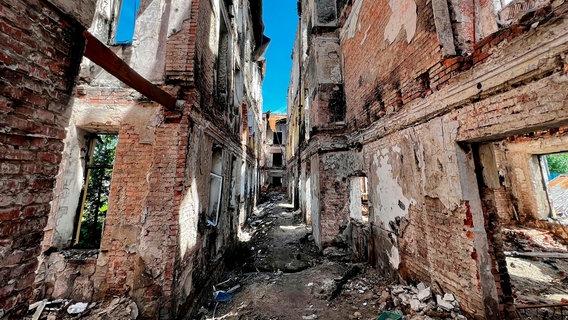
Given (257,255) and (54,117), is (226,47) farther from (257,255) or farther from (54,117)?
(257,255)

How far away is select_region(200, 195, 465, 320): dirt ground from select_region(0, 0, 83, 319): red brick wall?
3278mm

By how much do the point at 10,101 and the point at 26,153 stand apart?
0.35 m

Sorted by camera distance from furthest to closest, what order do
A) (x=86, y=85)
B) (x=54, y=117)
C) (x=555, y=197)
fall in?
(x=555, y=197)
(x=86, y=85)
(x=54, y=117)

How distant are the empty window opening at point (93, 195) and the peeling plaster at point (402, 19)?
19.2 ft

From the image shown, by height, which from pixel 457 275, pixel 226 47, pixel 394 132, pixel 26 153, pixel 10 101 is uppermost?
pixel 226 47

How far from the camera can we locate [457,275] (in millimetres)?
2850

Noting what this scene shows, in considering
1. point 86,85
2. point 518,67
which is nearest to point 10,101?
point 86,85

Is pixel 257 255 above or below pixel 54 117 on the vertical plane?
below

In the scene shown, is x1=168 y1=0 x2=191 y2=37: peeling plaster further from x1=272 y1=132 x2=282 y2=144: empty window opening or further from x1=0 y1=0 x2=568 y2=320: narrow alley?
x1=272 y1=132 x2=282 y2=144: empty window opening

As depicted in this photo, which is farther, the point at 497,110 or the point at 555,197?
the point at 555,197

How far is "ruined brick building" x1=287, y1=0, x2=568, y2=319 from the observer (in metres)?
2.15

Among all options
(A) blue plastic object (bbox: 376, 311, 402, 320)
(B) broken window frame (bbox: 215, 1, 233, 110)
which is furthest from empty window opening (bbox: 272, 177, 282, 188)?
(A) blue plastic object (bbox: 376, 311, 402, 320)

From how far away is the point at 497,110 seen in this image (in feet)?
7.82

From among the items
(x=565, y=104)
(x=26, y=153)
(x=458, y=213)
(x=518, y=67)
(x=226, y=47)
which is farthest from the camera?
(x=226, y=47)
